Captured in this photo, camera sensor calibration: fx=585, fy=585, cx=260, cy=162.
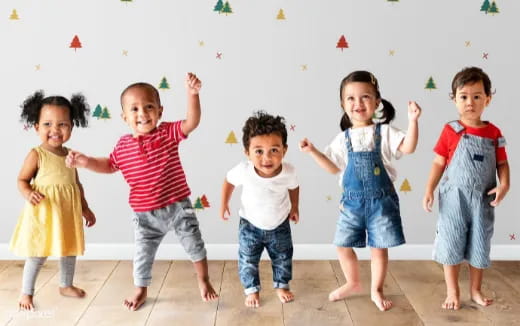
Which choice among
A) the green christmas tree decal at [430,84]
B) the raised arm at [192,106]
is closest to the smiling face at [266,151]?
the raised arm at [192,106]

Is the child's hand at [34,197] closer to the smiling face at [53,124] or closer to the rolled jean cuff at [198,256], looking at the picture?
the smiling face at [53,124]

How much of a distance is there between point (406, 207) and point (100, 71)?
1608mm

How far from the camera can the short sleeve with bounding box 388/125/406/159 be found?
216 centimetres

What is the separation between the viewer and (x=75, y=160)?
215 centimetres

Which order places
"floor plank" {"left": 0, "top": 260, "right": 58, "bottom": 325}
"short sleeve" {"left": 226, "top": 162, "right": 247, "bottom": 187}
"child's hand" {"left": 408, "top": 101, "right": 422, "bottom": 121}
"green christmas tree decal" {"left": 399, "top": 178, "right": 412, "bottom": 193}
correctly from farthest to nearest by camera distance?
"green christmas tree decal" {"left": 399, "top": 178, "right": 412, "bottom": 193} → "short sleeve" {"left": 226, "top": 162, "right": 247, "bottom": 187} → "floor plank" {"left": 0, "top": 260, "right": 58, "bottom": 325} → "child's hand" {"left": 408, "top": 101, "right": 422, "bottom": 121}

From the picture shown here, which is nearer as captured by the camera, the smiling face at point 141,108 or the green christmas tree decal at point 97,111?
the smiling face at point 141,108

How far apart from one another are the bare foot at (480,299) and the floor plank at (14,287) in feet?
5.39

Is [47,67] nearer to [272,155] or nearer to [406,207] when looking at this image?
[272,155]

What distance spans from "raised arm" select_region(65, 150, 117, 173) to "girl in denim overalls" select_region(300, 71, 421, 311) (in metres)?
0.80

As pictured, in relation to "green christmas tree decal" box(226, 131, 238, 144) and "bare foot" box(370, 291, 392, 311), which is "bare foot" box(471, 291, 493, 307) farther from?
"green christmas tree decal" box(226, 131, 238, 144)

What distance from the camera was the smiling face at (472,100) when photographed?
2148mm

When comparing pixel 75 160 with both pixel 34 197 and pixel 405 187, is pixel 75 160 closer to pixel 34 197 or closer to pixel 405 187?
pixel 34 197

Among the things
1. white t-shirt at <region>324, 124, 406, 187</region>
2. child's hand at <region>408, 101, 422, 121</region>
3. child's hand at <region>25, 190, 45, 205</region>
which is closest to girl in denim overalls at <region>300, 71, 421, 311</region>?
white t-shirt at <region>324, 124, 406, 187</region>

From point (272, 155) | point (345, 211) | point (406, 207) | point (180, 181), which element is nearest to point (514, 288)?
point (406, 207)
